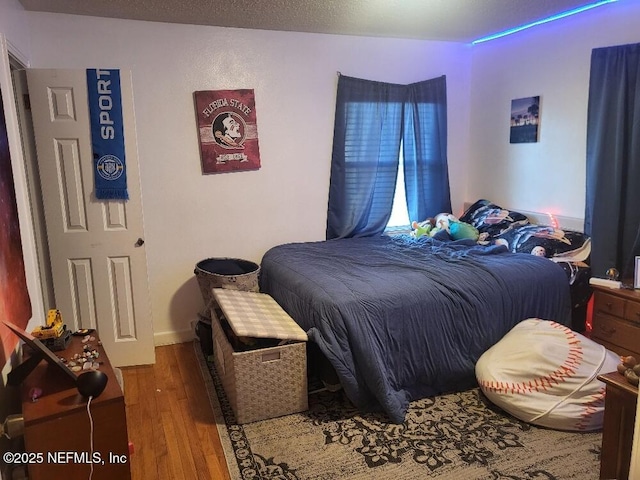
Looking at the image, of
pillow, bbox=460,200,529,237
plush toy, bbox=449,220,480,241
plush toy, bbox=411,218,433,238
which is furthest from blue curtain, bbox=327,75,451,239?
plush toy, bbox=449,220,480,241

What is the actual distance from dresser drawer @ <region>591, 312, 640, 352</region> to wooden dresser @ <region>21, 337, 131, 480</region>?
2713 mm

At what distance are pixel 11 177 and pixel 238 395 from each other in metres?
1.44

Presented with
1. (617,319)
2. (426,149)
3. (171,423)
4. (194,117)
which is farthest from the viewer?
(426,149)

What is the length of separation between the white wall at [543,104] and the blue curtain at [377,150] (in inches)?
15.3

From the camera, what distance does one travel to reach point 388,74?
4102mm

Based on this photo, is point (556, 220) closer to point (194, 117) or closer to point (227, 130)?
point (227, 130)

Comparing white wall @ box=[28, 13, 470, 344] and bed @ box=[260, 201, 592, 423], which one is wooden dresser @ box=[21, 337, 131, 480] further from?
white wall @ box=[28, 13, 470, 344]

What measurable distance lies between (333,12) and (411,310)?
204 centimetres

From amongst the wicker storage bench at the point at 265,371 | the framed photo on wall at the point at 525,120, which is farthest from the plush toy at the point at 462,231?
the wicker storage bench at the point at 265,371

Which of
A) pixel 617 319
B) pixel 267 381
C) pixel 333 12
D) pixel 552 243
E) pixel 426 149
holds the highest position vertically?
pixel 333 12

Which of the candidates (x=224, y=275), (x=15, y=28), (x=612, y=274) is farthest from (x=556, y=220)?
(x=15, y=28)

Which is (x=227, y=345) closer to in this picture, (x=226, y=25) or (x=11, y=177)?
(x=11, y=177)

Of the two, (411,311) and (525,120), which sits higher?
(525,120)

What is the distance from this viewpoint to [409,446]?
2279 mm
